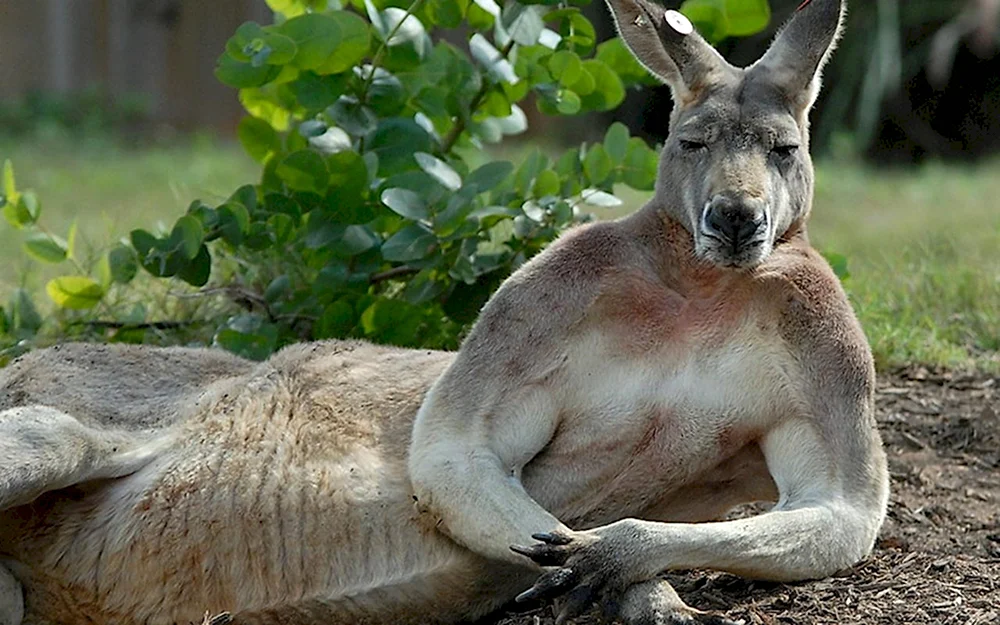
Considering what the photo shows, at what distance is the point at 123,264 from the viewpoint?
4.55 m

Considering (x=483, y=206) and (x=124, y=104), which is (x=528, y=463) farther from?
(x=124, y=104)

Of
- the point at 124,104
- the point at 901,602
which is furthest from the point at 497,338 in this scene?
the point at 124,104

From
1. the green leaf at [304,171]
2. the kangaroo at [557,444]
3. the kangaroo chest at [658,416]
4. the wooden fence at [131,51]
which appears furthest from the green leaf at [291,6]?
the wooden fence at [131,51]

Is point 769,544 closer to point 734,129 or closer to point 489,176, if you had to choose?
point 734,129

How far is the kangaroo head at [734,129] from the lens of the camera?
321 centimetres

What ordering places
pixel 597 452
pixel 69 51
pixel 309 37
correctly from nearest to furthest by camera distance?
pixel 597 452, pixel 309 37, pixel 69 51

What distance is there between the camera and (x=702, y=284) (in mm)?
3412

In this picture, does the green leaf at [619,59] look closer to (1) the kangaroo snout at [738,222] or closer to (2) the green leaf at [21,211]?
(1) the kangaroo snout at [738,222]

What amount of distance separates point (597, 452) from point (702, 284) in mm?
436

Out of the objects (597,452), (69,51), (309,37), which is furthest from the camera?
(69,51)

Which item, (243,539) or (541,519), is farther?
(243,539)

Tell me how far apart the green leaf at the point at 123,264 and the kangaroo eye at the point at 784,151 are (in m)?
2.05

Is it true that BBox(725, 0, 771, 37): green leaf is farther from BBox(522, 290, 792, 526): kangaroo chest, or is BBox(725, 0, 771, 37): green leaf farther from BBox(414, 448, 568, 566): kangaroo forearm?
BBox(414, 448, 568, 566): kangaroo forearm

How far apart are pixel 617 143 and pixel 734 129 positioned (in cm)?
120
